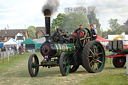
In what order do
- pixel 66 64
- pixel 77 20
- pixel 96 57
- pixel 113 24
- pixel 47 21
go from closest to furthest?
pixel 47 21 → pixel 66 64 → pixel 96 57 → pixel 77 20 → pixel 113 24

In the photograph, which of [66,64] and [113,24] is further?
[113,24]

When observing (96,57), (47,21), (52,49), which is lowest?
(96,57)

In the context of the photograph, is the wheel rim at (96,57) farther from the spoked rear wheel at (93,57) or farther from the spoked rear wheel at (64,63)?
the spoked rear wheel at (64,63)

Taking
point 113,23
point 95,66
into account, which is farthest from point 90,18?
point 95,66

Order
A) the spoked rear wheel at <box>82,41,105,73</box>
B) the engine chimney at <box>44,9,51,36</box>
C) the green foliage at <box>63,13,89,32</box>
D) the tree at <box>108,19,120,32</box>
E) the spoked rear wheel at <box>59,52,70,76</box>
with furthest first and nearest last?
the tree at <box>108,19,120,32</box>, the green foliage at <box>63,13,89,32</box>, the spoked rear wheel at <box>82,41,105,73</box>, the engine chimney at <box>44,9,51,36</box>, the spoked rear wheel at <box>59,52,70,76</box>

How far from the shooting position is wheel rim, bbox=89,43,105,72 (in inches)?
512

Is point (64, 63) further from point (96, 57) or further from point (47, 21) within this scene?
point (96, 57)

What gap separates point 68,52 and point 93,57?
1.35 meters

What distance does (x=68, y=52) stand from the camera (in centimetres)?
1242

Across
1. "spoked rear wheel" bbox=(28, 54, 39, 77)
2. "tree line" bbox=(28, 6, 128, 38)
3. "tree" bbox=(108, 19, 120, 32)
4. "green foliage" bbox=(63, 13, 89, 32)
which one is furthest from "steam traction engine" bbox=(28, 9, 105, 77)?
"tree" bbox=(108, 19, 120, 32)

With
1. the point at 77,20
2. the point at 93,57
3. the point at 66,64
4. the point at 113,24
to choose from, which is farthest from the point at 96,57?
the point at 113,24

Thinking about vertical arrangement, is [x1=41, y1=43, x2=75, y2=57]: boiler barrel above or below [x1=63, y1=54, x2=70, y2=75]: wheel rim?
above

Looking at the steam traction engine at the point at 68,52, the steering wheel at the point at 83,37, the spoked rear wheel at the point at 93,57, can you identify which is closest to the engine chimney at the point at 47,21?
the steam traction engine at the point at 68,52

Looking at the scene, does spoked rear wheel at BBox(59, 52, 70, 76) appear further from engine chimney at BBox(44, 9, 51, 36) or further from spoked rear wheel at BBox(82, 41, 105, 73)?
engine chimney at BBox(44, 9, 51, 36)
